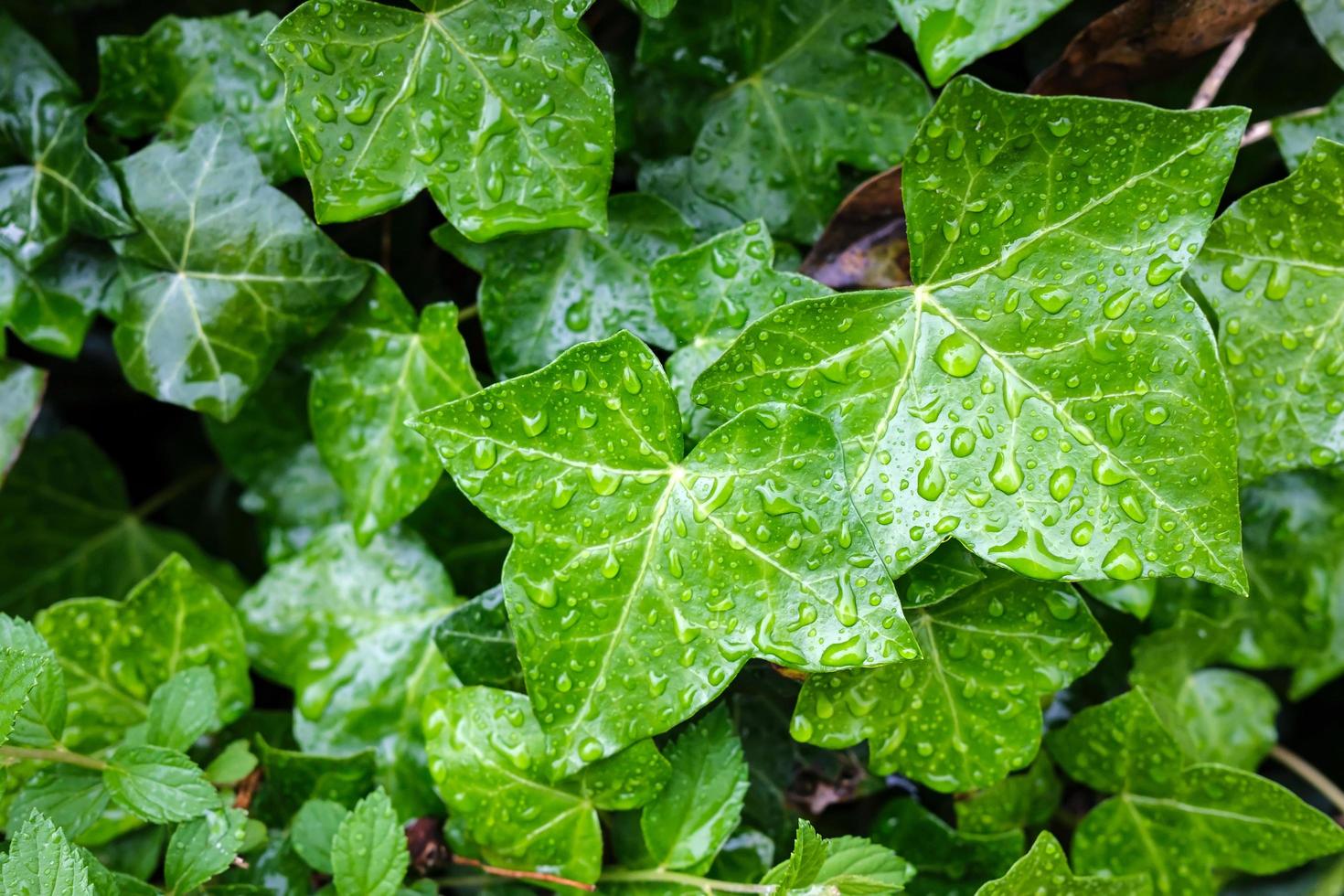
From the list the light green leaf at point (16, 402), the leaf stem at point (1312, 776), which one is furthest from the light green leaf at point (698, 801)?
the light green leaf at point (16, 402)

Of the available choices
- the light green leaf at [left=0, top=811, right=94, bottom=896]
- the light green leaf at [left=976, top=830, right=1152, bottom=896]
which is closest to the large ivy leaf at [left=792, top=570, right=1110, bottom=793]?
the light green leaf at [left=976, top=830, right=1152, bottom=896]

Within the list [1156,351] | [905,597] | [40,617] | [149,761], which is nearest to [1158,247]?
[1156,351]

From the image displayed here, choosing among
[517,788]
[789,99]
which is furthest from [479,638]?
[789,99]

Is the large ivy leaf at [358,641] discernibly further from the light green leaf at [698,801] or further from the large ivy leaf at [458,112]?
the large ivy leaf at [458,112]

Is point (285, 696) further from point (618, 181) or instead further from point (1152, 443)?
point (1152, 443)

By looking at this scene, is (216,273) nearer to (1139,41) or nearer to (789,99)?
(789,99)

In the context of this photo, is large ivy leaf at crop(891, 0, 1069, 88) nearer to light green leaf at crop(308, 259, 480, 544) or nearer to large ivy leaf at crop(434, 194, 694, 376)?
large ivy leaf at crop(434, 194, 694, 376)
